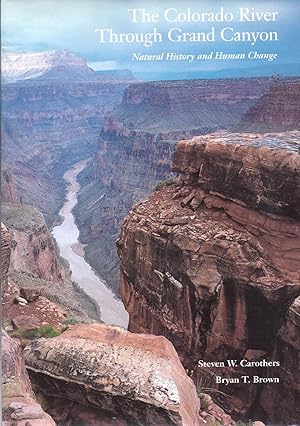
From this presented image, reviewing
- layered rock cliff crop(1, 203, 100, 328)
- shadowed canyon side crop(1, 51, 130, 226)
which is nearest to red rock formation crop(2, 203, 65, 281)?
layered rock cliff crop(1, 203, 100, 328)

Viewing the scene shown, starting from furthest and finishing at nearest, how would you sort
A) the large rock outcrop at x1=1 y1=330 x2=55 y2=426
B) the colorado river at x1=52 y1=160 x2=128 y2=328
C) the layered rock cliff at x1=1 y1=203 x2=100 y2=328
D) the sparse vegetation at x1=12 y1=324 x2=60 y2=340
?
the colorado river at x1=52 y1=160 x2=128 y2=328 → the layered rock cliff at x1=1 y1=203 x2=100 y2=328 → the sparse vegetation at x1=12 y1=324 x2=60 y2=340 → the large rock outcrop at x1=1 y1=330 x2=55 y2=426

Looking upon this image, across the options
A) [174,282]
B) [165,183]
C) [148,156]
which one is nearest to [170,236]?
[174,282]

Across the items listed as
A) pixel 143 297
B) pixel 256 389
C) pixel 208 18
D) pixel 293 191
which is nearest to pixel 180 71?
pixel 208 18

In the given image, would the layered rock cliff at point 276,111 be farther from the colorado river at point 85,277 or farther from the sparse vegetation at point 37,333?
the sparse vegetation at point 37,333

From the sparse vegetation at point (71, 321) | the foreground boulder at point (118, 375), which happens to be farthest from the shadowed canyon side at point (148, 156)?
the foreground boulder at point (118, 375)

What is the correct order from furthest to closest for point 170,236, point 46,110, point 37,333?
point 46,110 < point 170,236 < point 37,333

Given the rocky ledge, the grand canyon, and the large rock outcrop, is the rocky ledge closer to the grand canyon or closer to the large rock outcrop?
the grand canyon

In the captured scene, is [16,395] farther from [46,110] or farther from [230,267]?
[46,110]

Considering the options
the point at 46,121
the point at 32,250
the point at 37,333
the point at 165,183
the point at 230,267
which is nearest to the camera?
the point at 37,333
